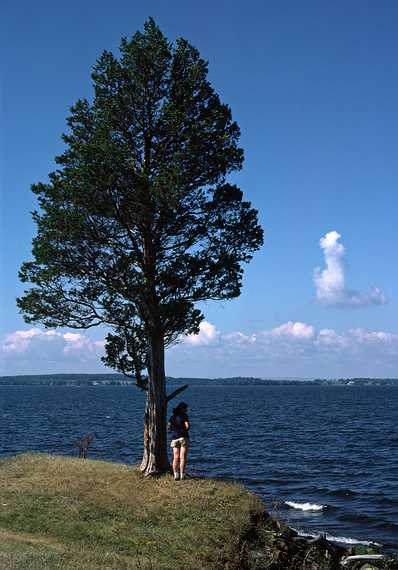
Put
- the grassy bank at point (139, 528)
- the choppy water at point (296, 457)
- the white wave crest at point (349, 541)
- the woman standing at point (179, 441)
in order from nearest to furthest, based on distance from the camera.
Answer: the grassy bank at point (139, 528) < the woman standing at point (179, 441) < the white wave crest at point (349, 541) < the choppy water at point (296, 457)

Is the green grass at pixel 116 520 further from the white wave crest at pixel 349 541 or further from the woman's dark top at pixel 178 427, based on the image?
the white wave crest at pixel 349 541

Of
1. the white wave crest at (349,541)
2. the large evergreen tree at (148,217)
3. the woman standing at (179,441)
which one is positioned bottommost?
the white wave crest at (349,541)

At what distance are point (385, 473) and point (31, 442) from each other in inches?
1191

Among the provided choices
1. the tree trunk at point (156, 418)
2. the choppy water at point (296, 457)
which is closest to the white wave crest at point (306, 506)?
the choppy water at point (296, 457)

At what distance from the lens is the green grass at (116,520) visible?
13.6m

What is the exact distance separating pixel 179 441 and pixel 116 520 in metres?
4.67

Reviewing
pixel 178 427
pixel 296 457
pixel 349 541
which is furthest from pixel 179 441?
pixel 296 457

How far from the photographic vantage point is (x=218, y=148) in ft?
70.2

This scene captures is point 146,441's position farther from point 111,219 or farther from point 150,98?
point 150,98

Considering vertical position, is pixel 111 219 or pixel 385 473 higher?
pixel 111 219

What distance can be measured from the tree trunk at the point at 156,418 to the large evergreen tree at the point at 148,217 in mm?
35

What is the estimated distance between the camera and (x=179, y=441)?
20.7 metres

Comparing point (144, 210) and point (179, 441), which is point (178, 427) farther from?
point (144, 210)

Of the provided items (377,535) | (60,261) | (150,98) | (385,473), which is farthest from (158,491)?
(385,473)
